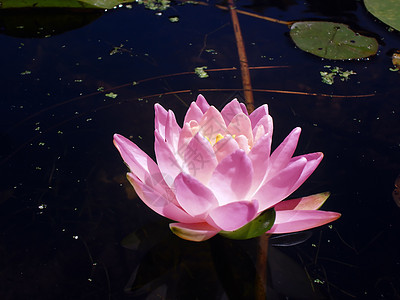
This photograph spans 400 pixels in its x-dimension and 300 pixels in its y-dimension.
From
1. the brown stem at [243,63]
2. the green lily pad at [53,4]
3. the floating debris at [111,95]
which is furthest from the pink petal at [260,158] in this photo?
the green lily pad at [53,4]

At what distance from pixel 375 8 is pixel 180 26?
1.42 meters

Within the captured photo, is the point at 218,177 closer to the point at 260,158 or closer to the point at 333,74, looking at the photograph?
the point at 260,158

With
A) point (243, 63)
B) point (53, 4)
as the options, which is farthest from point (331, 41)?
point (53, 4)

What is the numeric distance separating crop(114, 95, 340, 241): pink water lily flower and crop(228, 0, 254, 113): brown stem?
672mm

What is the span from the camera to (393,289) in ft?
4.31

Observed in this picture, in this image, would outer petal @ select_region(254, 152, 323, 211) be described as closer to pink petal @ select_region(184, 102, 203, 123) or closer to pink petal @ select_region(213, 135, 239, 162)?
pink petal @ select_region(213, 135, 239, 162)

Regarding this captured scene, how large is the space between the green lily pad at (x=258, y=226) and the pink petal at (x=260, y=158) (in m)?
0.13

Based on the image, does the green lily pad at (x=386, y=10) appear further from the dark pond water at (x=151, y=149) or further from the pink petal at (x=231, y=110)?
the pink petal at (x=231, y=110)

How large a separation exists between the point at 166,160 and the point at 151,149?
469 millimetres

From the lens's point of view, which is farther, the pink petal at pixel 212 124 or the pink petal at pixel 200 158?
the pink petal at pixel 212 124

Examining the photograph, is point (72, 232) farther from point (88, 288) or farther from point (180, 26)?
point (180, 26)

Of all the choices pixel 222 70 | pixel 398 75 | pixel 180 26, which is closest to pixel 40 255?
pixel 222 70

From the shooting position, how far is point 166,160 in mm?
1337

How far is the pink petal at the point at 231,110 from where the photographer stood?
4.98ft
